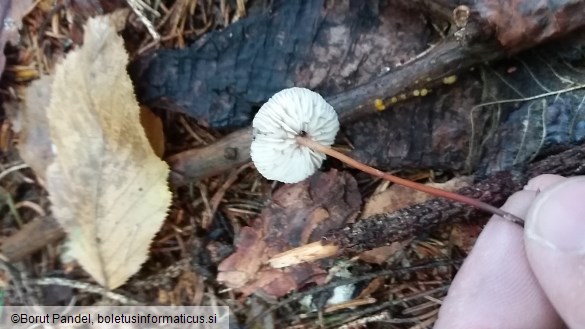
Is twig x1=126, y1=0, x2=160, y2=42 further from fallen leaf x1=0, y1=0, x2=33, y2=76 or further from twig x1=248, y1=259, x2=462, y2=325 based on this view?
twig x1=248, y1=259, x2=462, y2=325

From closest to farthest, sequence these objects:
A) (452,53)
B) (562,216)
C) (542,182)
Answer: (562,216) → (542,182) → (452,53)

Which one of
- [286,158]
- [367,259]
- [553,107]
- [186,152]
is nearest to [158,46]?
[186,152]

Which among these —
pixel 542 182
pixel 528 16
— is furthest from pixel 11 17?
pixel 542 182

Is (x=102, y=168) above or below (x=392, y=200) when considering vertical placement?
above

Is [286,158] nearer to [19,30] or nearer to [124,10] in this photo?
[124,10]

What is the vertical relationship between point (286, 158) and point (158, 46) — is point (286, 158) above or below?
below

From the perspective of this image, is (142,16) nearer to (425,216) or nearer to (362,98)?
(362,98)
